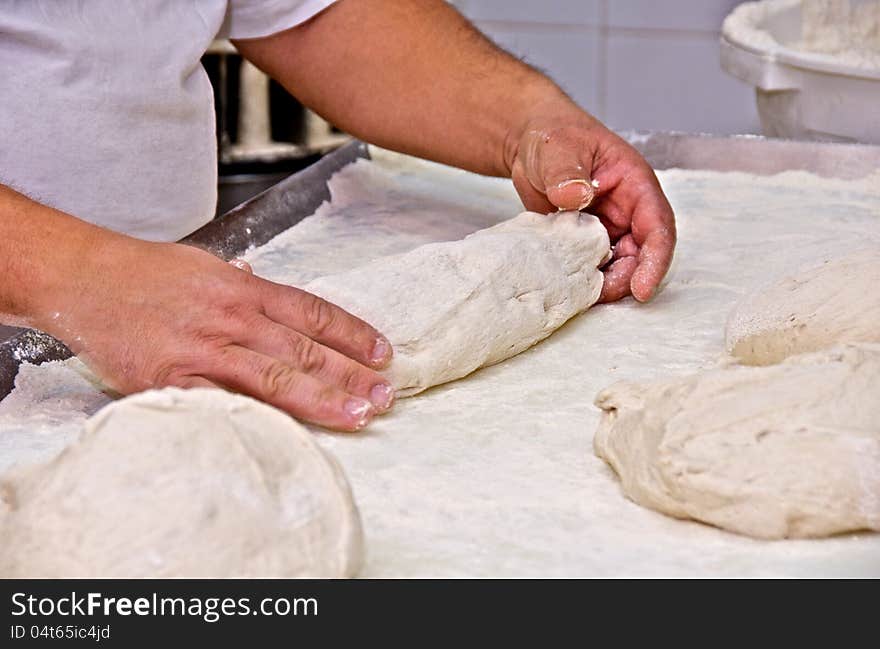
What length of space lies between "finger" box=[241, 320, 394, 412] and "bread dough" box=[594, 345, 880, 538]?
26cm

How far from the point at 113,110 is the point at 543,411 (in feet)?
2.72

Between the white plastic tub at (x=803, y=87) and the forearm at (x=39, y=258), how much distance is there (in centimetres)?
137

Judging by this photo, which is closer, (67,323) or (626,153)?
(67,323)

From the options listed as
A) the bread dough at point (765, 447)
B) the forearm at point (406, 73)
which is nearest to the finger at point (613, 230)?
the forearm at point (406, 73)

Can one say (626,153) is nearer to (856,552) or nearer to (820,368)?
(820,368)

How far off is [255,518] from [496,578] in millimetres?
214

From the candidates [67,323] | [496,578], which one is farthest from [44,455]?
[496,578]

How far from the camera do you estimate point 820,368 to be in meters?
1.12

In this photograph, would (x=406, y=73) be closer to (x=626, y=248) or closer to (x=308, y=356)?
(x=626, y=248)

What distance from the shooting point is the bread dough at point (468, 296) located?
1351mm

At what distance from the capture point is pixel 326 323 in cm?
127

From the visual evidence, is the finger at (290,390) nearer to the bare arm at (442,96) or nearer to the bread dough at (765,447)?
the bread dough at (765,447)

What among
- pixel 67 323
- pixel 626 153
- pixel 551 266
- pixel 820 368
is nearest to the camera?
pixel 820 368

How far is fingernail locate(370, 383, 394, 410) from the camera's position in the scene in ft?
4.08
